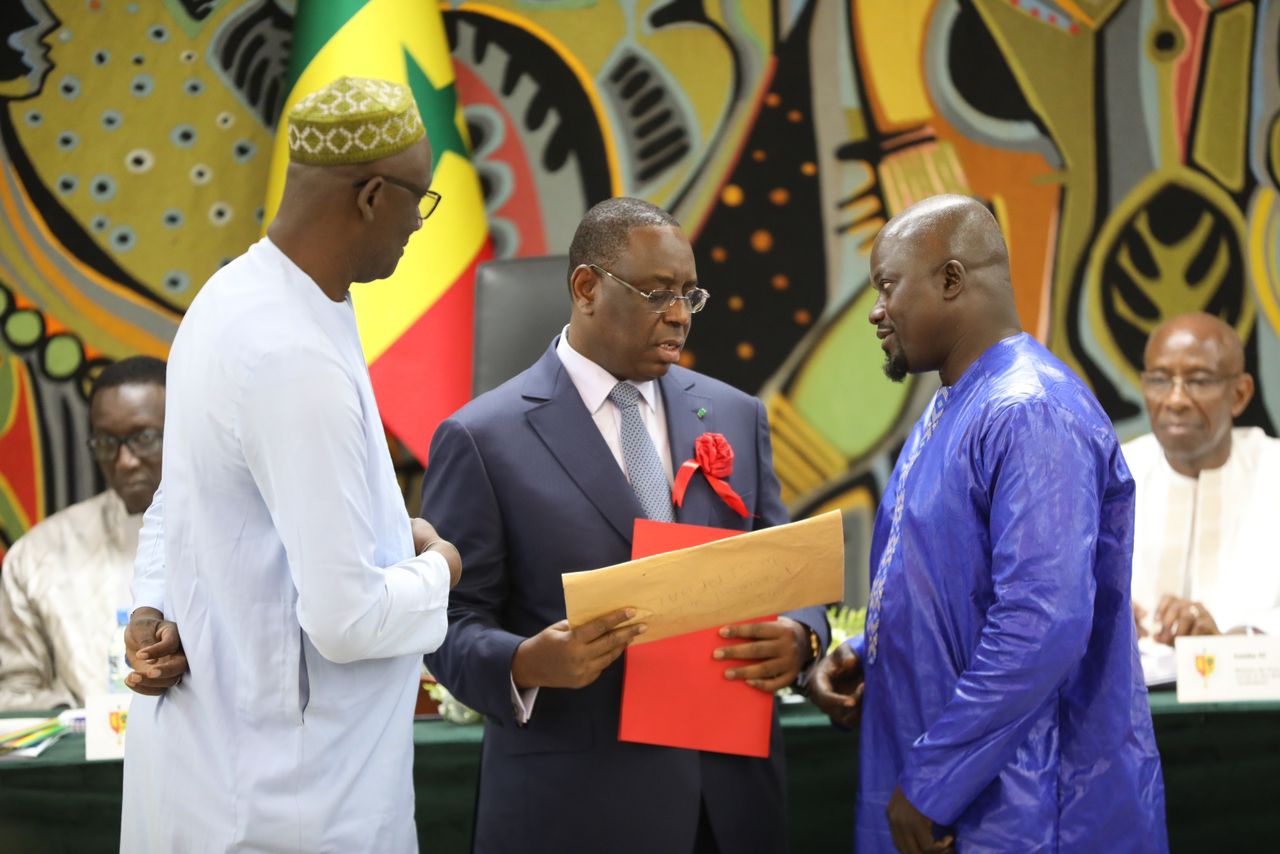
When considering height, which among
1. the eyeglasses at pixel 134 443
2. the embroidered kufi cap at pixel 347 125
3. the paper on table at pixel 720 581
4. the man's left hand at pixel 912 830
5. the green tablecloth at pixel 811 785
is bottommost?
the green tablecloth at pixel 811 785

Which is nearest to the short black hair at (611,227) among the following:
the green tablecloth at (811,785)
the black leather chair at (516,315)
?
the green tablecloth at (811,785)

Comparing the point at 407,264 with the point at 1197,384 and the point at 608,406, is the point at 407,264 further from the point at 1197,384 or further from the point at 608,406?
the point at 1197,384

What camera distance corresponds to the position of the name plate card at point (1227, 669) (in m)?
3.18

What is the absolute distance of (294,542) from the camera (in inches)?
68.7

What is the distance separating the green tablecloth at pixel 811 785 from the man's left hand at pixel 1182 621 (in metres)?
0.26

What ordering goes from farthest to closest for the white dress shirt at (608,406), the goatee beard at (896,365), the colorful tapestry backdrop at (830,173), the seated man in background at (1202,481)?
the colorful tapestry backdrop at (830,173) < the seated man in background at (1202,481) < the white dress shirt at (608,406) < the goatee beard at (896,365)

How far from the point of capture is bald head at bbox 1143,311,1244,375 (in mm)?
4129

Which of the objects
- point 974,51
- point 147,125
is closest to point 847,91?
point 974,51

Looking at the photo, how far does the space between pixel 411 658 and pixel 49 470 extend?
3.08 metres

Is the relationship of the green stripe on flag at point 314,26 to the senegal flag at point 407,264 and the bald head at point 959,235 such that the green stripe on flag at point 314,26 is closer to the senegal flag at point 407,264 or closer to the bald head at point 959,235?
the senegal flag at point 407,264

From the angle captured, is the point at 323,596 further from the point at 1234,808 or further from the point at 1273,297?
the point at 1273,297

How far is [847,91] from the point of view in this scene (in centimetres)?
470

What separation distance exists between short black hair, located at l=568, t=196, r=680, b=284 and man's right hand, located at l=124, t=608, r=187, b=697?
1039 mm

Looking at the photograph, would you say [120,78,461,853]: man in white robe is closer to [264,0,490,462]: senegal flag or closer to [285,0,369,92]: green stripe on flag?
[264,0,490,462]: senegal flag
